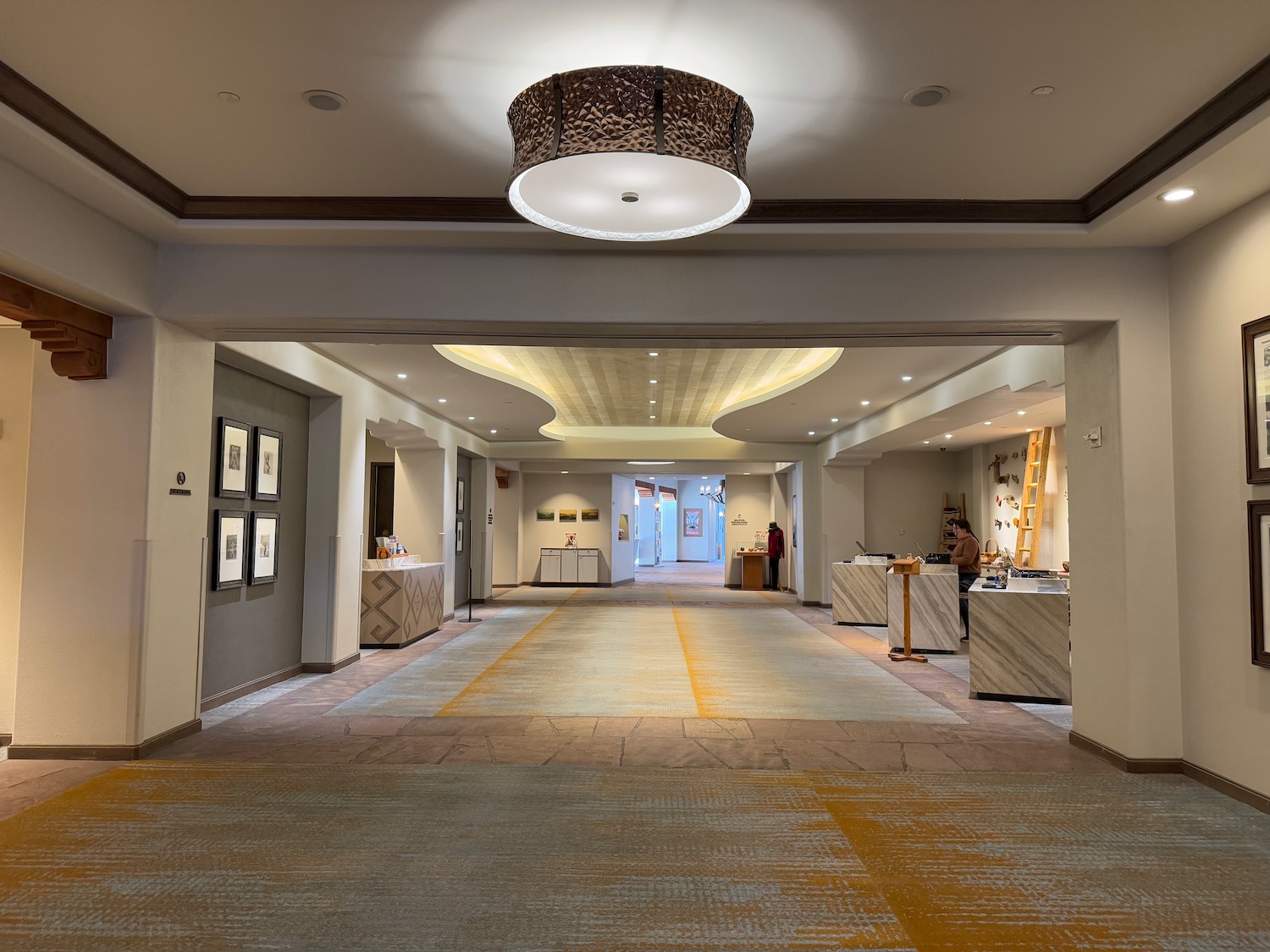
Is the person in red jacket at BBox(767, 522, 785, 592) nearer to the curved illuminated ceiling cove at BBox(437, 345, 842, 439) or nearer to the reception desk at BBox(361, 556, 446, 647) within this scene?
the curved illuminated ceiling cove at BBox(437, 345, 842, 439)

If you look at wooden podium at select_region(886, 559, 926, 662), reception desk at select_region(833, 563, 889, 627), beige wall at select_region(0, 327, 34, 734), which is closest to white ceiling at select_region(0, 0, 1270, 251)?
beige wall at select_region(0, 327, 34, 734)

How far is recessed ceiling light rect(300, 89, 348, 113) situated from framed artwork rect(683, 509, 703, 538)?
1171 inches

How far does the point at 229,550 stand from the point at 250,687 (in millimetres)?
1220

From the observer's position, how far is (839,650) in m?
9.26

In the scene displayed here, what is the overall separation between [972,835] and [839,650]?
565cm

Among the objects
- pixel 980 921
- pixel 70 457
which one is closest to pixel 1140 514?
pixel 980 921

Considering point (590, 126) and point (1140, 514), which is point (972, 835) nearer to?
point (1140, 514)

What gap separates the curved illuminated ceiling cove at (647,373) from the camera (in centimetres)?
911

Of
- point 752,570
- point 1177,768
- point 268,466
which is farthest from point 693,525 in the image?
point 1177,768

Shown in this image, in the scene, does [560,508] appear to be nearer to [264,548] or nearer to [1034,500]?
[1034,500]

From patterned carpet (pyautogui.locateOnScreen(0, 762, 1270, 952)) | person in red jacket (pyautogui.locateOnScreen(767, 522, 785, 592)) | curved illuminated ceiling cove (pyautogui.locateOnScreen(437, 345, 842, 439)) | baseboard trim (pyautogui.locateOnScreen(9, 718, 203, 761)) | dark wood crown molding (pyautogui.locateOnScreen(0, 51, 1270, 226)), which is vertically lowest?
patterned carpet (pyautogui.locateOnScreen(0, 762, 1270, 952))

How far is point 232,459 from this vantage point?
6.43m

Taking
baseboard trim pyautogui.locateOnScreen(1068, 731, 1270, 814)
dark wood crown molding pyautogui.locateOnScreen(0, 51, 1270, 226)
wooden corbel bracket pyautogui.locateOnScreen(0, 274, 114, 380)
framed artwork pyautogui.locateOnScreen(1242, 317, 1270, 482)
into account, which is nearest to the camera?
framed artwork pyautogui.locateOnScreen(1242, 317, 1270, 482)

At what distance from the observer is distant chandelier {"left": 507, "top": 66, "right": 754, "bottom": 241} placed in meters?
2.90
